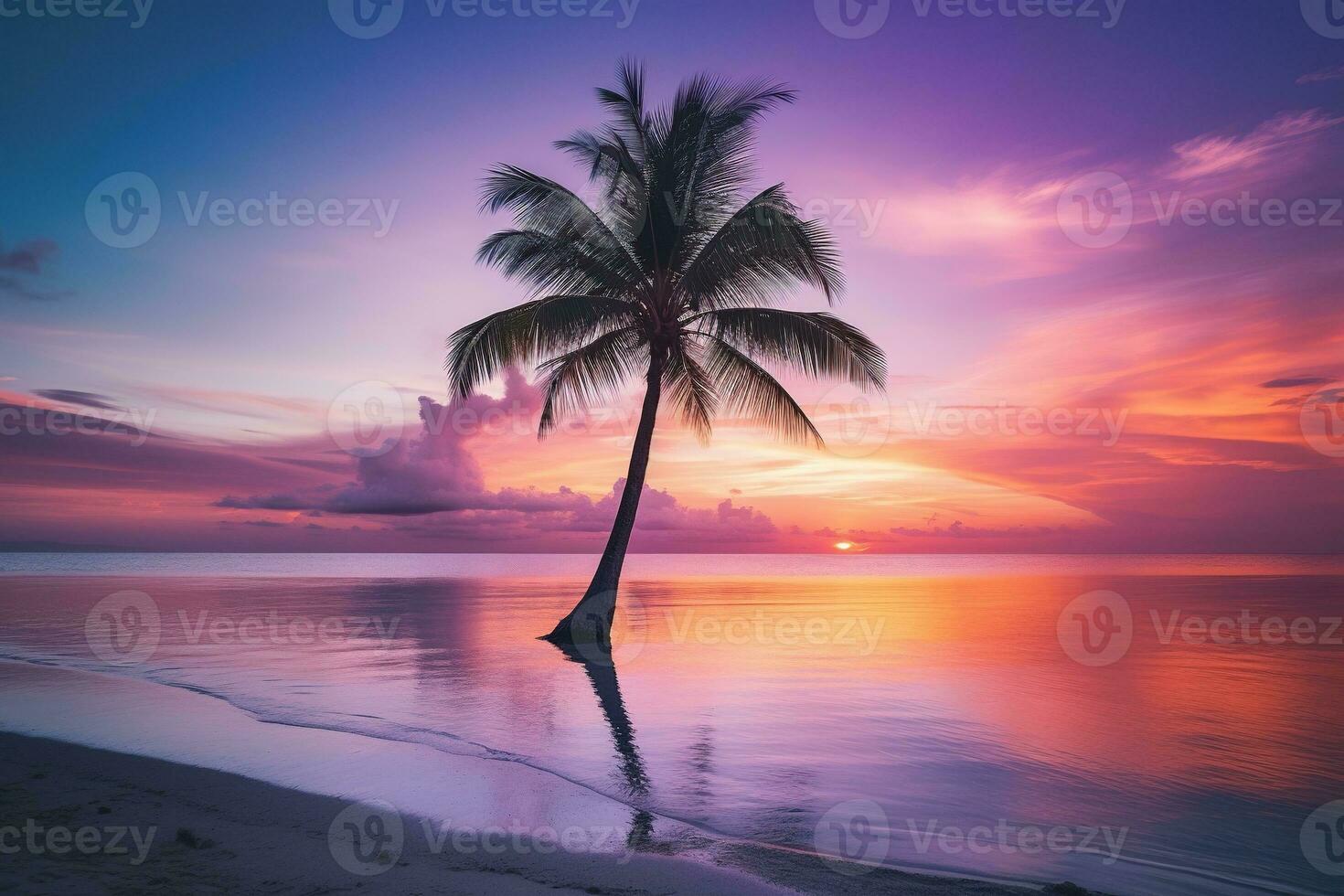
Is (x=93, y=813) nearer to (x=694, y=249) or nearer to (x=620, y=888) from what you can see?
(x=620, y=888)

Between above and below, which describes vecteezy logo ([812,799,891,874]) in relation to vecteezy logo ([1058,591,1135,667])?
below

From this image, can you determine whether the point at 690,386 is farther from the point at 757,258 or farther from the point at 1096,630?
the point at 1096,630

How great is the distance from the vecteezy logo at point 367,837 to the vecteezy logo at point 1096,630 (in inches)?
565

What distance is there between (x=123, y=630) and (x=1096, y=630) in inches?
1036

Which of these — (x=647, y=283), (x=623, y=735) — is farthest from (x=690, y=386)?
(x=623, y=735)

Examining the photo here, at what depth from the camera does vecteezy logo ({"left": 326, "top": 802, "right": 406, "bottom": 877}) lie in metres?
4.90

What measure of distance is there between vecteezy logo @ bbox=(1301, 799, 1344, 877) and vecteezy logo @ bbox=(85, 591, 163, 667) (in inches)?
670

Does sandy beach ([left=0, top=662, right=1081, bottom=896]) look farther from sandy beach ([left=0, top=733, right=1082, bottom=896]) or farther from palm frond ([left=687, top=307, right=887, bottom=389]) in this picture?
palm frond ([left=687, top=307, right=887, bottom=389])

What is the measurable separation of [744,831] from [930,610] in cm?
2379
